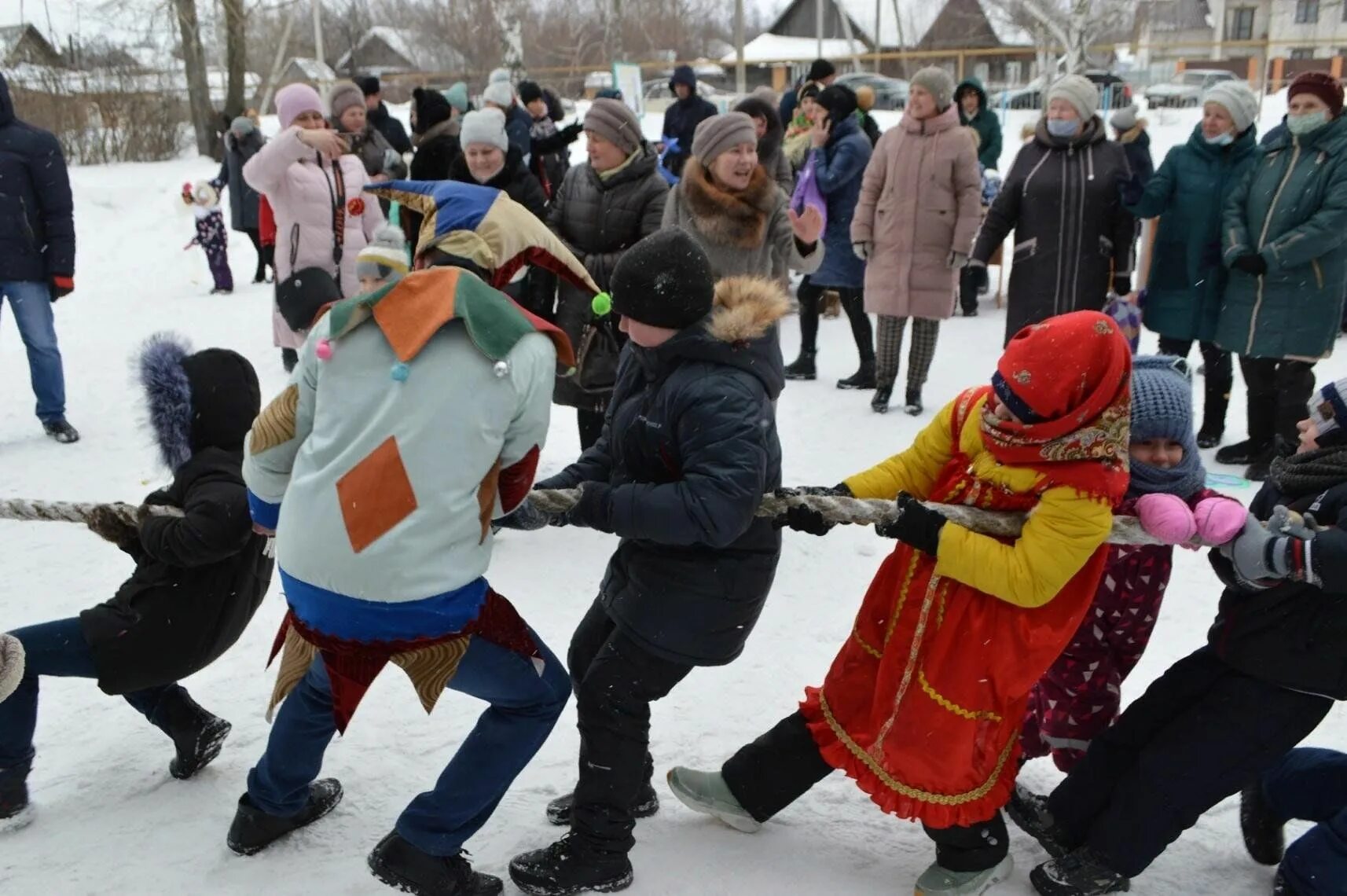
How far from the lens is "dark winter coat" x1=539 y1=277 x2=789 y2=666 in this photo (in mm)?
2395

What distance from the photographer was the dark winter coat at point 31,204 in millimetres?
6113

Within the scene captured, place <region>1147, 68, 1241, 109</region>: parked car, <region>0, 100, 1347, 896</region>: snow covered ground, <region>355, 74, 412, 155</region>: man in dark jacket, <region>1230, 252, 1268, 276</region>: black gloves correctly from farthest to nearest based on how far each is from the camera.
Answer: <region>1147, 68, 1241, 109</region>: parked car
<region>355, 74, 412, 155</region>: man in dark jacket
<region>1230, 252, 1268, 276</region>: black gloves
<region>0, 100, 1347, 896</region>: snow covered ground

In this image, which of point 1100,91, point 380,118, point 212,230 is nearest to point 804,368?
point 212,230

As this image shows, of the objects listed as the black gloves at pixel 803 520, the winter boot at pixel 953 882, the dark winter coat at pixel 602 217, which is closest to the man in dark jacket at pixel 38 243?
the dark winter coat at pixel 602 217

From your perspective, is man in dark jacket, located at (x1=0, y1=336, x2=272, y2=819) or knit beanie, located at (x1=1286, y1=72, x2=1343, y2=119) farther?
knit beanie, located at (x1=1286, y1=72, x2=1343, y2=119)

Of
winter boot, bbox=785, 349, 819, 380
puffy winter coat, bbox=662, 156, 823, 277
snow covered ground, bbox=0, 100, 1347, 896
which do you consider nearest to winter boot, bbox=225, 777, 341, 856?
snow covered ground, bbox=0, 100, 1347, 896

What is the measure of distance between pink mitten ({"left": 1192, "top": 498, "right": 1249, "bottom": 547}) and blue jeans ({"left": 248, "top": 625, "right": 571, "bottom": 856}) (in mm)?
1474

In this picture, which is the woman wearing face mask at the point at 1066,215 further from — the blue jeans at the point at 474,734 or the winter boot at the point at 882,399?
the blue jeans at the point at 474,734

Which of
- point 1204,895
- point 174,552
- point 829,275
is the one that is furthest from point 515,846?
point 829,275

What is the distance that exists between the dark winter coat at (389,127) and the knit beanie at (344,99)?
277 cm

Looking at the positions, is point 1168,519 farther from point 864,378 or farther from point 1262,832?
point 864,378

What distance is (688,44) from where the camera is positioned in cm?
4409

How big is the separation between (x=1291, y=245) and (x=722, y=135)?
2.70 metres

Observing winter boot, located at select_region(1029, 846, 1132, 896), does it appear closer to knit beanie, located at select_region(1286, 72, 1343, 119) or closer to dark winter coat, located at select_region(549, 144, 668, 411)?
dark winter coat, located at select_region(549, 144, 668, 411)
